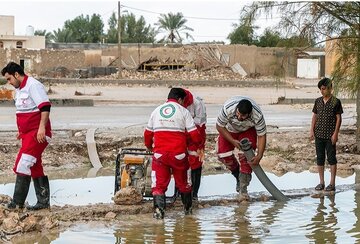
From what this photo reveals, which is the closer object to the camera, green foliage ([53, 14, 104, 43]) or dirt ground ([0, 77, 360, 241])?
dirt ground ([0, 77, 360, 241])

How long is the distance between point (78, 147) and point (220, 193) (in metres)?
3.96

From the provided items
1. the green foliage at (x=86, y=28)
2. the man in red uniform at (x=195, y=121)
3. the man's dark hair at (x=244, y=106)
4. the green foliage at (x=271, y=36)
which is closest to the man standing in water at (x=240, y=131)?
the man's dark hair at (x=244, y=106)

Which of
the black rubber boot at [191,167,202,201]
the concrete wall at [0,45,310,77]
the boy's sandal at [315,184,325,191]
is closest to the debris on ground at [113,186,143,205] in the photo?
the black rubber boot at [191,167,202,201]

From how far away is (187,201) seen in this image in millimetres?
8438

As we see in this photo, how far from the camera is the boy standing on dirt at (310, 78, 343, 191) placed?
1012 centimetres

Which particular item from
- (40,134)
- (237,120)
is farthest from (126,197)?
(237,120)

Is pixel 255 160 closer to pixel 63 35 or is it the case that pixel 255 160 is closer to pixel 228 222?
pixel 228 222

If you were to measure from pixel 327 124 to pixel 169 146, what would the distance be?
3039mm

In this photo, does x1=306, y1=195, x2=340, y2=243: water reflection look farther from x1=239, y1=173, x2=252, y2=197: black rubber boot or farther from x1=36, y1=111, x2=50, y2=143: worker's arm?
x1=36, y1=111, x2=50, y2=143: worker's arm

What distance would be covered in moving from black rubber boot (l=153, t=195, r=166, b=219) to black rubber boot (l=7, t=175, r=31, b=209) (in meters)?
1.46

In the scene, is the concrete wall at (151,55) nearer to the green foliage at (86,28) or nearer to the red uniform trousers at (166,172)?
the green foliage at (86,28)

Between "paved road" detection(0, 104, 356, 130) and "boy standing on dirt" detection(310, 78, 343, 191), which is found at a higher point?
"boy standing on dirt" detection(310, 78, 343, 191)

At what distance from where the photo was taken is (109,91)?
37219 mm

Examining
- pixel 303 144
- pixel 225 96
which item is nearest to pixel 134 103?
pixel 225 96
